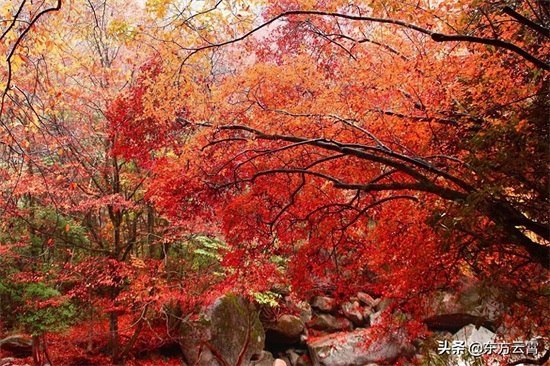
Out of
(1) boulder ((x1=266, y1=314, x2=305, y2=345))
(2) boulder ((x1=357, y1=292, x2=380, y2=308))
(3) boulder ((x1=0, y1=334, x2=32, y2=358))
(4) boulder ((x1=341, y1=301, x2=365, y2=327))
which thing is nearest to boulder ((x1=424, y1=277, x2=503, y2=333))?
(2) boulder ((x1=357, y1=292, x2=380, y2=308))

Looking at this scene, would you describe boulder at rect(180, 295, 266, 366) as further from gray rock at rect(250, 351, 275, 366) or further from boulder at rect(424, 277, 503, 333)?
boulder at rect(424, 277, 503, 333)

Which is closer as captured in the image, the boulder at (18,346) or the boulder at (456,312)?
the boulder at (18,346)

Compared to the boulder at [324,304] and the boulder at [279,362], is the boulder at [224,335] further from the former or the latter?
the boulder at [324,304]

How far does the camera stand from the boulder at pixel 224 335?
1066 centimetres

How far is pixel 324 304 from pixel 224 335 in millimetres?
3890

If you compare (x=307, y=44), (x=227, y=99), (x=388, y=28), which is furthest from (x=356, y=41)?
(x=227, y=99)

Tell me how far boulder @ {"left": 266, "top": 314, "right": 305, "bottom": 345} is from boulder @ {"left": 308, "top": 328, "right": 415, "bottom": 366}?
0.85 m

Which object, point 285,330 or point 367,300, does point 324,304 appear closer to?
point 367,300

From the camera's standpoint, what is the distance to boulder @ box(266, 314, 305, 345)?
12.2m

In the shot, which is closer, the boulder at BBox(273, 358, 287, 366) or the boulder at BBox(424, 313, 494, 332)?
the boulder at BBox(273, 358, 287, 366)

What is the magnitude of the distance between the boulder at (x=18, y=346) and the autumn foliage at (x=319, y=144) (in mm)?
593

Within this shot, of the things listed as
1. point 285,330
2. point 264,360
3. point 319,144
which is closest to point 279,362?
point 264,360

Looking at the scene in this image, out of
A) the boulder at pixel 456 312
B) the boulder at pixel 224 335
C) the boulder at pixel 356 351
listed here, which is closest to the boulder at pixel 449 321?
the boulder at pixel 456 312

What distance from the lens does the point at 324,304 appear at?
13289 millimetres
